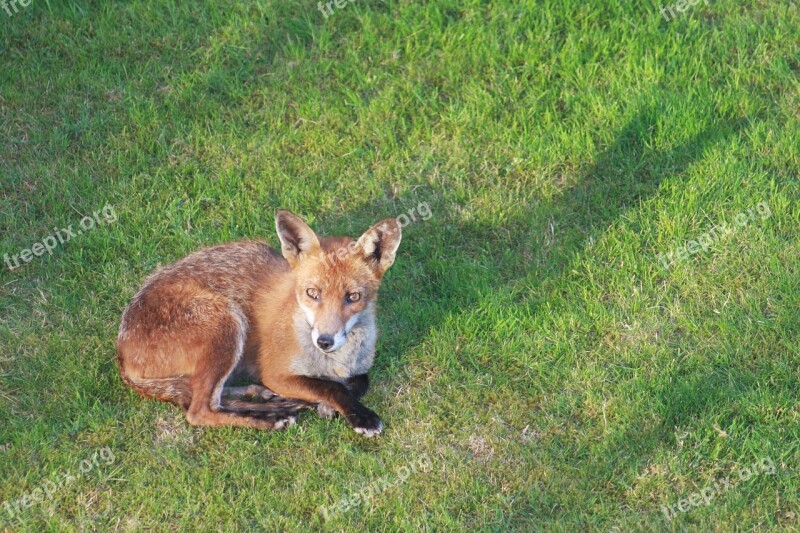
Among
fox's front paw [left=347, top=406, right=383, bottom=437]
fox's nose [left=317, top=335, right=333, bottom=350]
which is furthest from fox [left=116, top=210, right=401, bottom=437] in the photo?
fox's nose [left=317, top=335, right=333, bottom=350]

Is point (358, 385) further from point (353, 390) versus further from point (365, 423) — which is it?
point (365, 423)

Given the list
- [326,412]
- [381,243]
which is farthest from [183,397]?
[381,243]

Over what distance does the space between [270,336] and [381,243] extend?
93cm

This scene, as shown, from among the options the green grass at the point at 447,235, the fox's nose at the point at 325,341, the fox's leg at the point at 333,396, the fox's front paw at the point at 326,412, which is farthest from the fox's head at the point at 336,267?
the green grass at the point at 447,235

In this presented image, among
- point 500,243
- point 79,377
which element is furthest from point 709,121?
point 79,377

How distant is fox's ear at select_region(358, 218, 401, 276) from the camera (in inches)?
219

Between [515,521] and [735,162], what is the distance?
130 inches

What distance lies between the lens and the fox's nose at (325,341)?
5.16 m

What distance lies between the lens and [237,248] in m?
6.28

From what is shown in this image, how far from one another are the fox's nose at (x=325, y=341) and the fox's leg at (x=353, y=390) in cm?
60

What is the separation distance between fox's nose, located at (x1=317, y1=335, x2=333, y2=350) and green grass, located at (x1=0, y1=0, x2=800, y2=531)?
64cm

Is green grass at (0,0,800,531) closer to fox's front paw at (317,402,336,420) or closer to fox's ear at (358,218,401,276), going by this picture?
fox's front paw at (317,402,336,420)

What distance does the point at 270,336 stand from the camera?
19.1ft

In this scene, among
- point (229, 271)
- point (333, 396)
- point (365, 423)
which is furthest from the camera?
point (229, 271)
